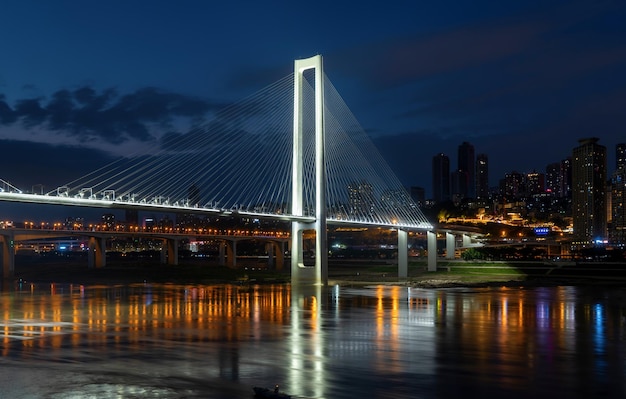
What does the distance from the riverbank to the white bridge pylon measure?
→ 455 cm

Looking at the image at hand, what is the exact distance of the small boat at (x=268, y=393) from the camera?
1288cm

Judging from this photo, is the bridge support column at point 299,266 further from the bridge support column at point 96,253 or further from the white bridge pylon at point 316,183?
the bridge support column at point 96,253

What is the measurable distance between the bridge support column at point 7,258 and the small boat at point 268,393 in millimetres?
69422

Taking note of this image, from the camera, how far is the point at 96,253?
9188cm

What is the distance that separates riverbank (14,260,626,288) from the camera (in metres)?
59.1

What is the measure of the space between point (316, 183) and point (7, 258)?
4329 cm

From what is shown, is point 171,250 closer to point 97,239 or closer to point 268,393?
point 97,239

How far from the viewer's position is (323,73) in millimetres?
55656

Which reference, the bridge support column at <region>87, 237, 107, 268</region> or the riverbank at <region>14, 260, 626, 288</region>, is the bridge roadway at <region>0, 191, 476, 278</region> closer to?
the bridge support column at <region>87, 237, 107, 268</region>

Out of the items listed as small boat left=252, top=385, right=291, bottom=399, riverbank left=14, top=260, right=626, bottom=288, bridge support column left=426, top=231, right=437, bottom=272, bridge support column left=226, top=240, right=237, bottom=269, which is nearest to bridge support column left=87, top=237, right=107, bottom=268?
riverbank left=14, top=260, right=626, bottom=288

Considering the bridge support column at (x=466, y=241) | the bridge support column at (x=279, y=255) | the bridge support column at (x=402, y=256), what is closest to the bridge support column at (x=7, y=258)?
the bridge support column at (x=402, y=256)

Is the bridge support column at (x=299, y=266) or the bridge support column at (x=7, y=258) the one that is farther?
the bridge support column at (x=7, y=258)

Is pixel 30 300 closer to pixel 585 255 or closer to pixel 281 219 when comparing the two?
pixel 281 219

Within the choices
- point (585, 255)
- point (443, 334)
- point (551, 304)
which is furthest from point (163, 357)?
point (585, 255)
